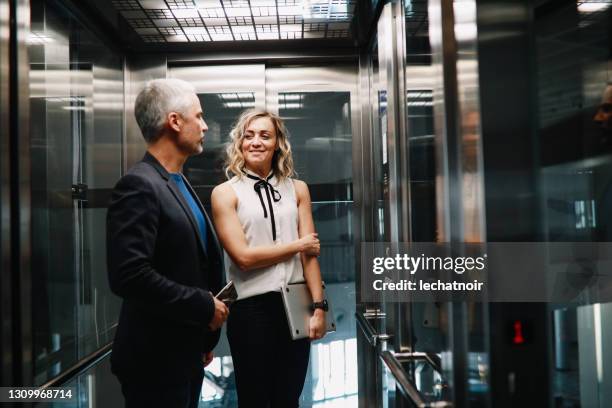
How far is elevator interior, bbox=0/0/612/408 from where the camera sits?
1.29 metres

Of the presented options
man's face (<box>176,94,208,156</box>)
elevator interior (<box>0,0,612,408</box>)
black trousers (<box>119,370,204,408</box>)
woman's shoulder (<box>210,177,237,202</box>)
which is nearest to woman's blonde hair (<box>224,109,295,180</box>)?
woman's shoulder (<box>210,177,237,202</box>)

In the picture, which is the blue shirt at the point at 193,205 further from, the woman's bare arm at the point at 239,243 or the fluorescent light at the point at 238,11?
the fluorescent light at the point at 238,11

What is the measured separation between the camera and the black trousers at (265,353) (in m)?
2.37

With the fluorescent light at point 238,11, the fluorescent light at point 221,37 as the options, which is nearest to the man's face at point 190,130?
the fluorescent light at point 238,11

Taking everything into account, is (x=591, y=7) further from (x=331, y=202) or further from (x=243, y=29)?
(x=331, y=202)

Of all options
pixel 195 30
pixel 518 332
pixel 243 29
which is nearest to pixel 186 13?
pixel 195 30

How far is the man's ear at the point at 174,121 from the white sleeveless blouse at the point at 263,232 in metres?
0.58

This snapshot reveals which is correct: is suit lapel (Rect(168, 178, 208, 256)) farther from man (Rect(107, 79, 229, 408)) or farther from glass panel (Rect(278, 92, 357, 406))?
glass panel (Rect(278, 92, 357, 406))

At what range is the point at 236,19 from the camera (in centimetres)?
307

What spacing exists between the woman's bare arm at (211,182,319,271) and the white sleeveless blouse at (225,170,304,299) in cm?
4

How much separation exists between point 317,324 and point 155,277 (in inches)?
35.3

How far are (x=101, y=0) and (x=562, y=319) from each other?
2355mm

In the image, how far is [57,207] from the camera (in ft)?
7.84

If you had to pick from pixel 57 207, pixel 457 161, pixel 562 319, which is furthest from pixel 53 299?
pixel 562 319
